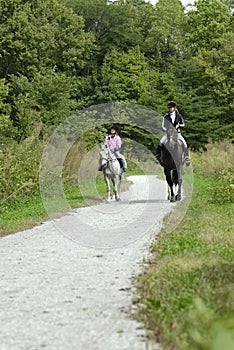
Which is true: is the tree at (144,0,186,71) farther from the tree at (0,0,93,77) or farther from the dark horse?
the dark horse

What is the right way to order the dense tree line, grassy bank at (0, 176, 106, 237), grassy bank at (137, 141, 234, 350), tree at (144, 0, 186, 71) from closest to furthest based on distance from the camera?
grassy bank at (137, 141, 234, 350) < grassy bank at (0, 176, 106, 237) < the dense tree line < tree at (144, 0, 186, 71)

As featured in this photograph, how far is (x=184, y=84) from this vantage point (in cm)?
5988

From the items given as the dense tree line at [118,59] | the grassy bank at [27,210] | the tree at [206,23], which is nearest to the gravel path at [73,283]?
the grassy bank at [27,210]

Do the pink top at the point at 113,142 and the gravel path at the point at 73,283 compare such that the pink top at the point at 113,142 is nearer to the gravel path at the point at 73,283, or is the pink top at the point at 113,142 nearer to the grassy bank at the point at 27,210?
the grassy bank at the point at 27,210

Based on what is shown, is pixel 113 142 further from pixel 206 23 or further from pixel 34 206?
pixel 206 23

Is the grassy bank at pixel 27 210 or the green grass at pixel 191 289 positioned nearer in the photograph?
the green grass at pixel 191 289

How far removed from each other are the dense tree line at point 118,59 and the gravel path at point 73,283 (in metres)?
18.6

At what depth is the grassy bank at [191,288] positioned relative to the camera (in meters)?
4.27

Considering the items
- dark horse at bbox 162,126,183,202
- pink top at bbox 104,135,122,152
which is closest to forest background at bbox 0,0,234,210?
pink top at bbox 104,135,122,152

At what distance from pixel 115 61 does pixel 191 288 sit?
56801 mm

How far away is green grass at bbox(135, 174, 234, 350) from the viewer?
432 cm

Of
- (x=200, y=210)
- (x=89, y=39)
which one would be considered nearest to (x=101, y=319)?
(x=200, y=210)

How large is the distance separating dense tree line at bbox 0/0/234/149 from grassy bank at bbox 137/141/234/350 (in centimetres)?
2130

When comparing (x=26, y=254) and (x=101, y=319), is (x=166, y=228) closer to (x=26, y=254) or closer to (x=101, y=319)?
(x=26, y=254)
